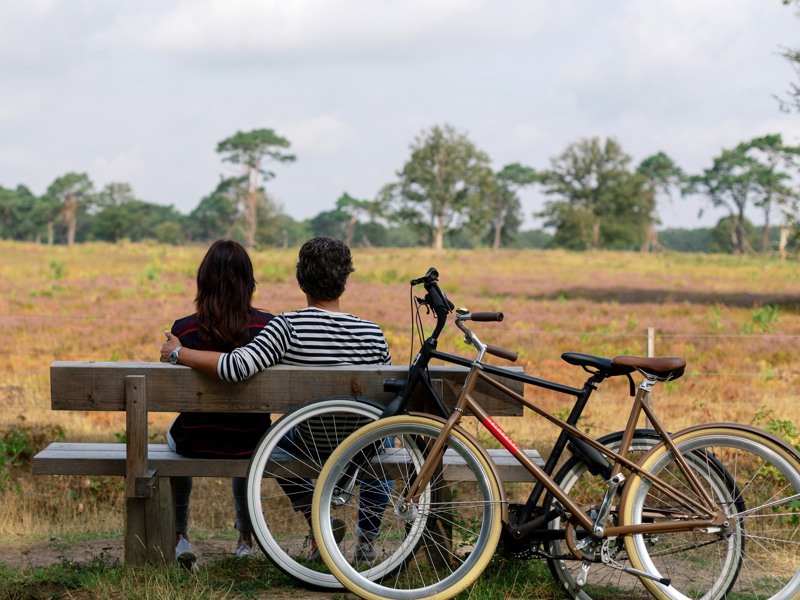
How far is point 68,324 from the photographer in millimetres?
17984

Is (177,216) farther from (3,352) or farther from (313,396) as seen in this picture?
(313,396)

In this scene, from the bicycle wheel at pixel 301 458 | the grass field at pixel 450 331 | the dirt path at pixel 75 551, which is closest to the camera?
the bicycle wheel at pixel 301 458

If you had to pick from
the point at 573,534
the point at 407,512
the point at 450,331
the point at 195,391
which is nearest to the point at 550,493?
the point at 573,534

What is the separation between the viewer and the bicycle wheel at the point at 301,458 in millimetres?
3479

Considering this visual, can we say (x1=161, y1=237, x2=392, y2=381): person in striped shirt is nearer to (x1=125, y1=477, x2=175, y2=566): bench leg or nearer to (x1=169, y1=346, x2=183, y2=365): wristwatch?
(x1=169, y1=346, x2=183, y2=365): wristwatch

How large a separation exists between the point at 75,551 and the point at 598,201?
91311mm

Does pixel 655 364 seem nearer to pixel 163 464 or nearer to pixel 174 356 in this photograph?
pixel 174 356

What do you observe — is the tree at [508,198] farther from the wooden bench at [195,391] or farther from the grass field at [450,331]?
the wooden bench at [195,391]

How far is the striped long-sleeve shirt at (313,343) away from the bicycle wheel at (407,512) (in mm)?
391

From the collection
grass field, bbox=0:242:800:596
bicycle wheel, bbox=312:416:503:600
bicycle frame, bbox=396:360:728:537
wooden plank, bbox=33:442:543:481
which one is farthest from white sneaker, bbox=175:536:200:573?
grass field, bbox=0:242:800:596

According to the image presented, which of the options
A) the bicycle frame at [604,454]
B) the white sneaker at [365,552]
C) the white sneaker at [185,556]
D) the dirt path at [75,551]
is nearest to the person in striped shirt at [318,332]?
the bicycle frame at [604,454]

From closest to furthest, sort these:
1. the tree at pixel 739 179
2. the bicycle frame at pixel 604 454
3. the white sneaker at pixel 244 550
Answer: the bicycle frame at pixel 604 454, the white sneaker at pixel 244 550, the tree at pixel 739 179

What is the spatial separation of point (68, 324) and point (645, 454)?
53.3 ft

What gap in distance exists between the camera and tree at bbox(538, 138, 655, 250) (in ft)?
296
